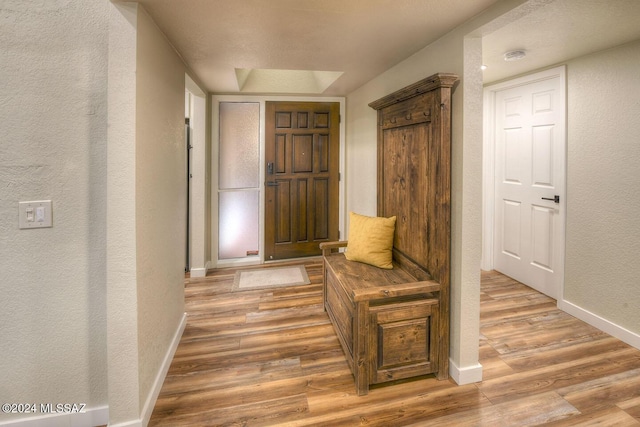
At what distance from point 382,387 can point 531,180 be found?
2.69m

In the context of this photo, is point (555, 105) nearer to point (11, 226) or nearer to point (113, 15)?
point (113, 15)

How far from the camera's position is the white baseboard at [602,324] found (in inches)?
93.5

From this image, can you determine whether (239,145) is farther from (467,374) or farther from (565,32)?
(467,374)

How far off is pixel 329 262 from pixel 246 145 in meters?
2.30

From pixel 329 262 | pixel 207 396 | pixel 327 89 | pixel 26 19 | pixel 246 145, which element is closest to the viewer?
pixel 26 19

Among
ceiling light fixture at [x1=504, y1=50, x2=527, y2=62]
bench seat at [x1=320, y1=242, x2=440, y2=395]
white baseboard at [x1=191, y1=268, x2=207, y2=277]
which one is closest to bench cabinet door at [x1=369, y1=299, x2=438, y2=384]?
bench seat at [x1=320, y1=242, x2=440, y2=395]

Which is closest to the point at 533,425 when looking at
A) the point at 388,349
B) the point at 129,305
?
the point at 388,349

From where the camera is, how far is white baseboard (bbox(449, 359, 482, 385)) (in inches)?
77.2

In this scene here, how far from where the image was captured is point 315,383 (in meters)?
2.00

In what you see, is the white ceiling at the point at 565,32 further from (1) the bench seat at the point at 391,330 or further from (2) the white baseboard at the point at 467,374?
(2) the white baseboard at the point at 467,374

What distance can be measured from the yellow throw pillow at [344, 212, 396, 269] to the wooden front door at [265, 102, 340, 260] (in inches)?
75.9

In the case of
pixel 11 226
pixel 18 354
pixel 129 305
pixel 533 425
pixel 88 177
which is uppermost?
pixel 88 177

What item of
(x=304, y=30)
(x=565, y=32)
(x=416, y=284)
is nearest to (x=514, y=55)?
(x=565, y=32)

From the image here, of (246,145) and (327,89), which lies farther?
(246,145)
